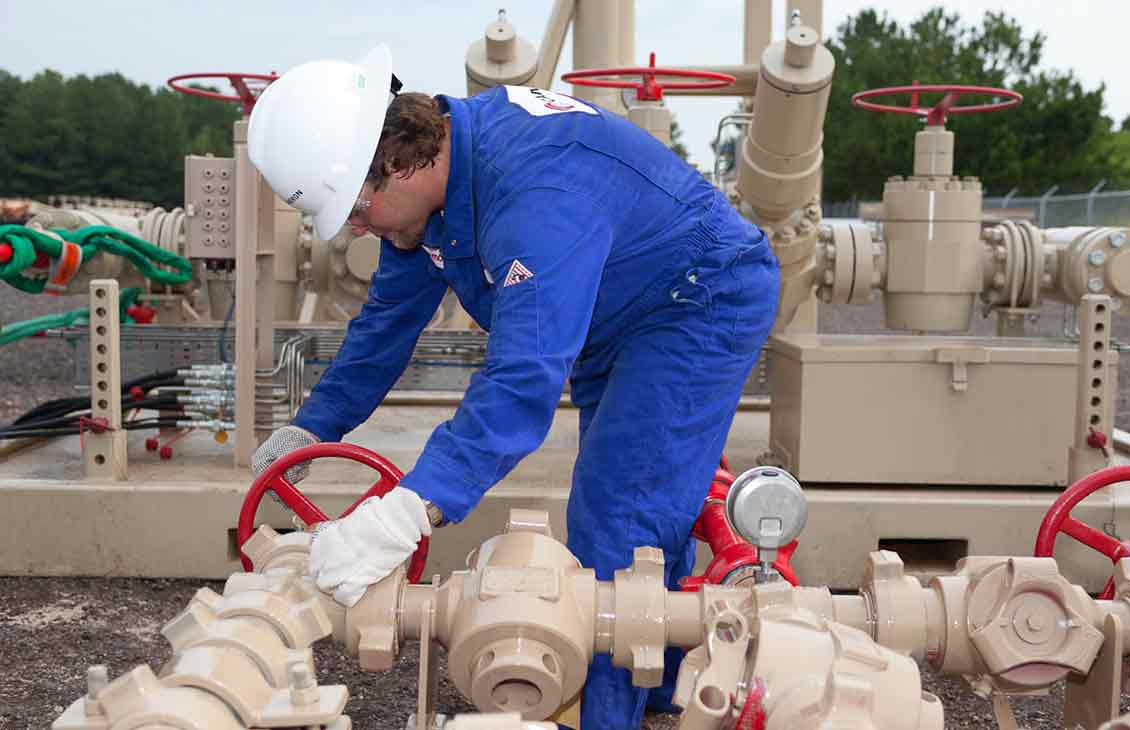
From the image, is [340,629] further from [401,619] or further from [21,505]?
[21,505]

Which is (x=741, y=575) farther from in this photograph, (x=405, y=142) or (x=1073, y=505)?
(x=405, y=142)

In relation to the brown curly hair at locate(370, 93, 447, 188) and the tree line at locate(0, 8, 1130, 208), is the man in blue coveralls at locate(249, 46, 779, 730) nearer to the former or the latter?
the brown curly hair at locate(370, 93, 447, 188)

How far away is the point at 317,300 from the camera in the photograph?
6.85 meters

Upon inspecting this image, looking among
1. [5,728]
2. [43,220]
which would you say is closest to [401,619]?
[5,728]

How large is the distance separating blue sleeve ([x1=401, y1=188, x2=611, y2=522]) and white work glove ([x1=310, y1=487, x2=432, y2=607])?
0.05m

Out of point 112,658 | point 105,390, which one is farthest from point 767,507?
point 105,390

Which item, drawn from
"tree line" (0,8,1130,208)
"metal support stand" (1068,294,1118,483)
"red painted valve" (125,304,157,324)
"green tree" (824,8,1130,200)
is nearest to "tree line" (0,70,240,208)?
"tree line" (0,8,1130,208)

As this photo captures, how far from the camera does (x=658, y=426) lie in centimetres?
257

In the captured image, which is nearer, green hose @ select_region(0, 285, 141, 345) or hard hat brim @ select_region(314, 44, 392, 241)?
hard hat brim @ select_region(314, 44, 392, 241)

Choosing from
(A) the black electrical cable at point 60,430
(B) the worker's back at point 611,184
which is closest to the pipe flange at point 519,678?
(B) the worker's back at point 611,184

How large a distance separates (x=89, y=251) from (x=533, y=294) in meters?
2.96

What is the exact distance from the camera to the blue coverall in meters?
2.08

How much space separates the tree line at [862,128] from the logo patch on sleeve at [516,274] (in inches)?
1215

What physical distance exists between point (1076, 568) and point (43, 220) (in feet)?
12.3
